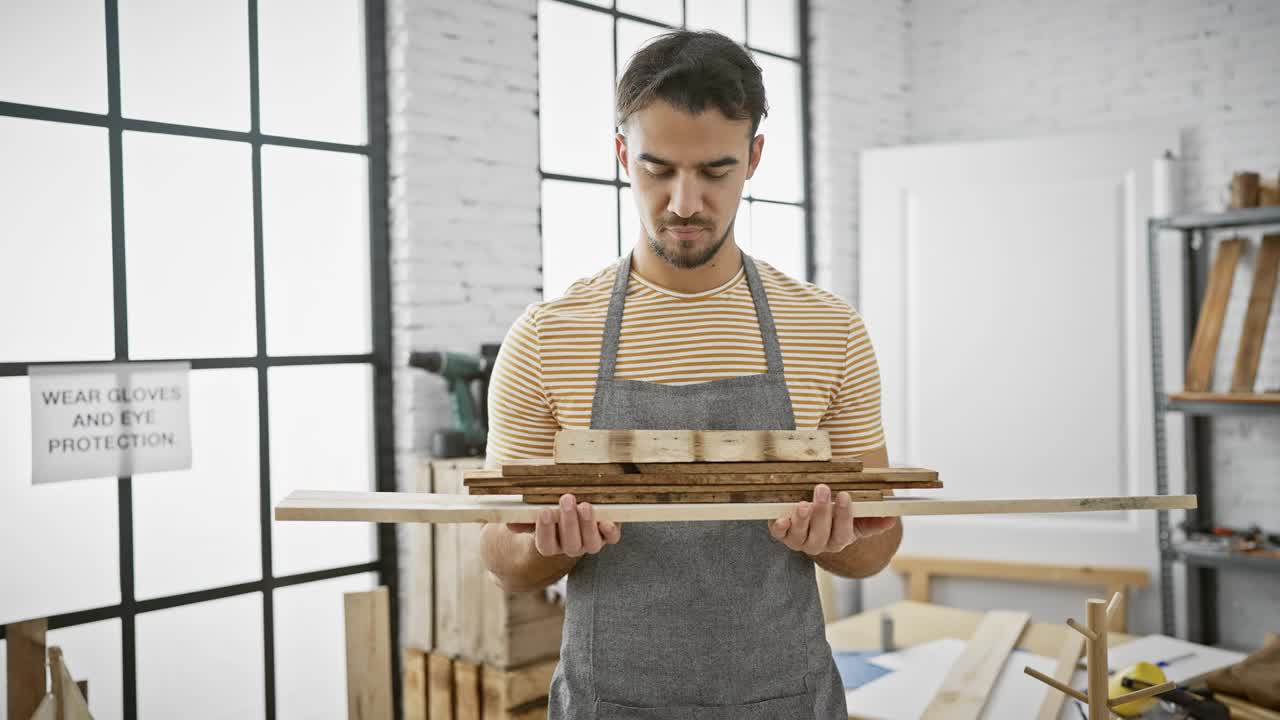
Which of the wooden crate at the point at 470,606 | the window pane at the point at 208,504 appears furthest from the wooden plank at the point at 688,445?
the window pane at the point at 208,504

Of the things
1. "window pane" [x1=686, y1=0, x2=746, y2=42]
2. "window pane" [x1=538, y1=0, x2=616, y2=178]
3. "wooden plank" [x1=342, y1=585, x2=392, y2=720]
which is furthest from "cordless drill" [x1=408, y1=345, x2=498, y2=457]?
"window pane" [x1=686, y1=0, x2=746, y2=42]

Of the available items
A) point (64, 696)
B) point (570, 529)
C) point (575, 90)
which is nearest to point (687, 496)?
point (570, 529)

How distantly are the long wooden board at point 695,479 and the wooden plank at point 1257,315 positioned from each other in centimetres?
293

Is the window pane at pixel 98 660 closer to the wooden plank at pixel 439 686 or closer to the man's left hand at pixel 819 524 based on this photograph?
the wooden plank at pixel 439 686

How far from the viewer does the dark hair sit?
4.33 ft

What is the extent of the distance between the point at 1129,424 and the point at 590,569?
10.2ft

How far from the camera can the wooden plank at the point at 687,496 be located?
113 cm

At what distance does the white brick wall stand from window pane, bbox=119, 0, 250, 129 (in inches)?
17.7

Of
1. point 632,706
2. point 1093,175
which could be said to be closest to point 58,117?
point 632,706

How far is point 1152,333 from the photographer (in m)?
3.73

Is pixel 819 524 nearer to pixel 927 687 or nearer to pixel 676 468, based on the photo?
pixel 676 468

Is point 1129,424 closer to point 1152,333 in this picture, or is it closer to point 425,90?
point 1152,333

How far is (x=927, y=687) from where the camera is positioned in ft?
7.22

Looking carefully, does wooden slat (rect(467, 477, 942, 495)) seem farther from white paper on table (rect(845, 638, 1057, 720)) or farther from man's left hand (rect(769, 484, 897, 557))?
white paper on table (rect(845, 638, 1057, 720))
